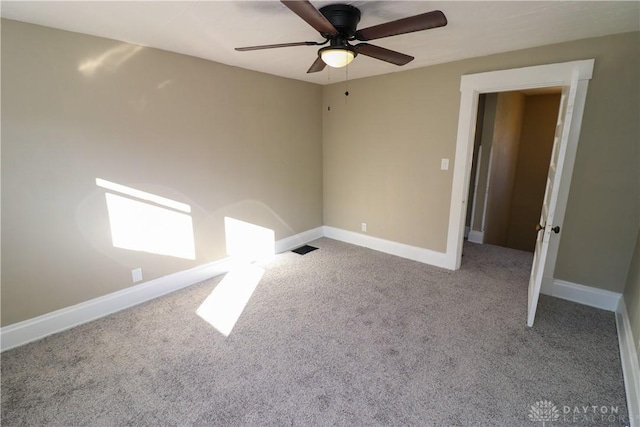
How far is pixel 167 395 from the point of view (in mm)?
1815

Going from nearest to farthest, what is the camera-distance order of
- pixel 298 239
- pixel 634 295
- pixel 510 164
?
pixel 634 295
pixel 298 239
pixel 510 164

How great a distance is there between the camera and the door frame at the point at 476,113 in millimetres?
2547

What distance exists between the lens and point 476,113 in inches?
124

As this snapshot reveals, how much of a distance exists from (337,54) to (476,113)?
201 cm

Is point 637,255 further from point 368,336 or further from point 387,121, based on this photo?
point 387,121

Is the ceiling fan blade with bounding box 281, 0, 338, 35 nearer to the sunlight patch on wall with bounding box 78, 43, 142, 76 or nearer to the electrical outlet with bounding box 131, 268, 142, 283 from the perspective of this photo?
the sunlight patch on wall with bounding box 78, 43, 142, 76

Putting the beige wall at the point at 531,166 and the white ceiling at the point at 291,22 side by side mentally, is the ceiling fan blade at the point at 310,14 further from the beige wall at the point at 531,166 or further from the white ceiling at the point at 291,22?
the beige wall at the point at 531,166

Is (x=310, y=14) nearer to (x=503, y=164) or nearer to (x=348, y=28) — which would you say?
(x=348, y=28)

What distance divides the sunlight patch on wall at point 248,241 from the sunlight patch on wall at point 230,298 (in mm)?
198

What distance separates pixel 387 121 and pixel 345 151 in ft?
2.56

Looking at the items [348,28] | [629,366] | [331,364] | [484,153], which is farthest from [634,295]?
[348,28]

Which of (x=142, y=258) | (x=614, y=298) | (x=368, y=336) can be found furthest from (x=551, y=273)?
(x=142, y=258)

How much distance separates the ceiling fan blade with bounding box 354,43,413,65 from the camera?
1.96 meters

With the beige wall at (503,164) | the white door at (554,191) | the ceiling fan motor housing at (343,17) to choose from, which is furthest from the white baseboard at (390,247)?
the ceiling fan motor housing at (343,17)
